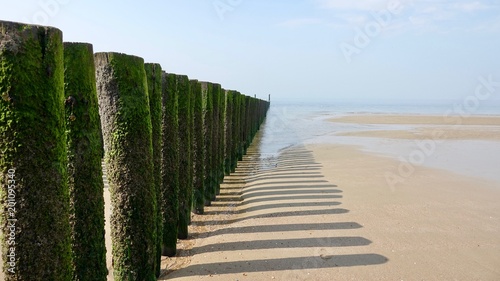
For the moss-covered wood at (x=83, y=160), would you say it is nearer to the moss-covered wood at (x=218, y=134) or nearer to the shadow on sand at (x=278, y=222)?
the shadow on sand at (x=278, y=222)

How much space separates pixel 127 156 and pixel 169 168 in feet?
5.65

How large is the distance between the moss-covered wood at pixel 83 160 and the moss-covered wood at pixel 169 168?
2.01 m

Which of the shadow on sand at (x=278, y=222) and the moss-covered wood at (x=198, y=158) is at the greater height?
the moss-covered wood at (x=198, y=158)

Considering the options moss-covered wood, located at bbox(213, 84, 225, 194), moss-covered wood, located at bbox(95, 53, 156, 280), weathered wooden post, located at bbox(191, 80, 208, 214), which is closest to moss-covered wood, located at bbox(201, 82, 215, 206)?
moss-covered wood, located at bbox(213, 84, 225, 194)

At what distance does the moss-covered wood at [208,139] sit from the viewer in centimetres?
916

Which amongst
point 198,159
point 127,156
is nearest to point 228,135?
point 198,159

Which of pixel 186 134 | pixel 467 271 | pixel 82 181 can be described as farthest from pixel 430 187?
pixel 82 181

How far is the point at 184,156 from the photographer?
22.5 feet

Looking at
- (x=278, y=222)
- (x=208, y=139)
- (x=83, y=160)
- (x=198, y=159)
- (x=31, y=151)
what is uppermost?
(x=31, y=151)

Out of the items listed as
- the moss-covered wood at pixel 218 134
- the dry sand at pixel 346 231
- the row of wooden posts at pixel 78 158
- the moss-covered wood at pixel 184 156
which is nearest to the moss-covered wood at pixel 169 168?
the row of wooden posts at pixel 78 158

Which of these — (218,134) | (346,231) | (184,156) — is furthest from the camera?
(218,134)

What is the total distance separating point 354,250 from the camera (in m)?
5.83

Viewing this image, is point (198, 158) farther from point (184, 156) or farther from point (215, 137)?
point (215, 137)

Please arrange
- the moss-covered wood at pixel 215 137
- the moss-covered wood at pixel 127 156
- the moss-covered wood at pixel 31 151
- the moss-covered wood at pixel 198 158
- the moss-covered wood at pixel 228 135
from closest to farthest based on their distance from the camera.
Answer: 1. the moss-covered wood at pixel 31 151
2. the moss-covered wood at pixel 127 156
3. the moss-covered wood at pixel 198 158
4. the moss-covered wood at pixel 215 137
5. the moss-covered wood at pixel 228 135
